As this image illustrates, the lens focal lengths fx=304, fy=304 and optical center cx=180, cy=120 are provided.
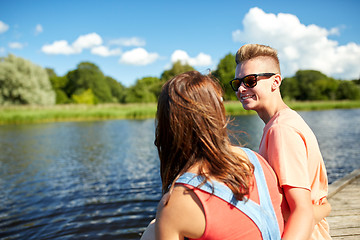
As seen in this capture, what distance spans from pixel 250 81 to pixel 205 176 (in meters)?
0.84

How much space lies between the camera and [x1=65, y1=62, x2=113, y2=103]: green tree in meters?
58.9

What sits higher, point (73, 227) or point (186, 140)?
point (186, 140)

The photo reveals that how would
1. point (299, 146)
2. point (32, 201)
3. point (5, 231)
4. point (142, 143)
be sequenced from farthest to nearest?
point (142, 143) < point (32, 201) < point (5, 231) < point (299, 146)

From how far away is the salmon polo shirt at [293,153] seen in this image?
53.7 inches

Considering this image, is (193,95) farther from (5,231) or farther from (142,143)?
(142,143)

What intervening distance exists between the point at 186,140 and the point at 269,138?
0.50 meters

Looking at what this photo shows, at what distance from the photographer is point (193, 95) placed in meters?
1.18

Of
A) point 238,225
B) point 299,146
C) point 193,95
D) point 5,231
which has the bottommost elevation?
point 5,231

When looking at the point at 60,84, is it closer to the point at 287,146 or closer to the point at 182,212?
the point at 287,146

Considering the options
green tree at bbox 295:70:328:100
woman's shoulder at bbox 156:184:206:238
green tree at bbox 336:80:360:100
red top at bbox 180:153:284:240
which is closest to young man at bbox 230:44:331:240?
red top at bbox 180:153:284:240

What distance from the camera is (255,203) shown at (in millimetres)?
1185

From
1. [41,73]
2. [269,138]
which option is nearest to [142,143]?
[269,138]

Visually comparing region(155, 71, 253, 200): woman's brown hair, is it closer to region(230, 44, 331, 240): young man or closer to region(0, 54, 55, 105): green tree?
region(230, 44, 331, 240): young man

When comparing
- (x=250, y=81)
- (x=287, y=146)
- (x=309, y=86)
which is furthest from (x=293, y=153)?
(x=309, y=86)
